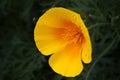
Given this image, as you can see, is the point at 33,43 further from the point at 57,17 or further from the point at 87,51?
the point at 87,51

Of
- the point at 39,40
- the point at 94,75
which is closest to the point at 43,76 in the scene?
the point at 94,75

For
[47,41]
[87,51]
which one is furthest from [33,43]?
[87,51]

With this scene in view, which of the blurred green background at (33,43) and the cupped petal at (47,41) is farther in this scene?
the blurred green background at (33,43)

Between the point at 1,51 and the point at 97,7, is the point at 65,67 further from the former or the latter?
the point at 1,51

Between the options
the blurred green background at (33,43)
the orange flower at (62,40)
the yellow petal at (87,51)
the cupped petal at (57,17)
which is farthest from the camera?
→ the blurred green background at (33,43)

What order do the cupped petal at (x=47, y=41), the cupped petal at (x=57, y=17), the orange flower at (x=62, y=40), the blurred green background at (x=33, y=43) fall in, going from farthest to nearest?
the blurred green background at (x=33, y=43) < the cupped petal at (x=47, y=41) < the orange flower at (x=62, y=40) < the cupped petal at (x=57, y=17)

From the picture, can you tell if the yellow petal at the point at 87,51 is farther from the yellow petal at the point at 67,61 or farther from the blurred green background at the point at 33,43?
the blurred green background at the point at 33,43

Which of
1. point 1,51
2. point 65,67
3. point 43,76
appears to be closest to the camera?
point 65,67

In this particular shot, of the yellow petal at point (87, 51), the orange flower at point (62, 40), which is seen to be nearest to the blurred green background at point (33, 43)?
the orange flower at point (62, 40)
